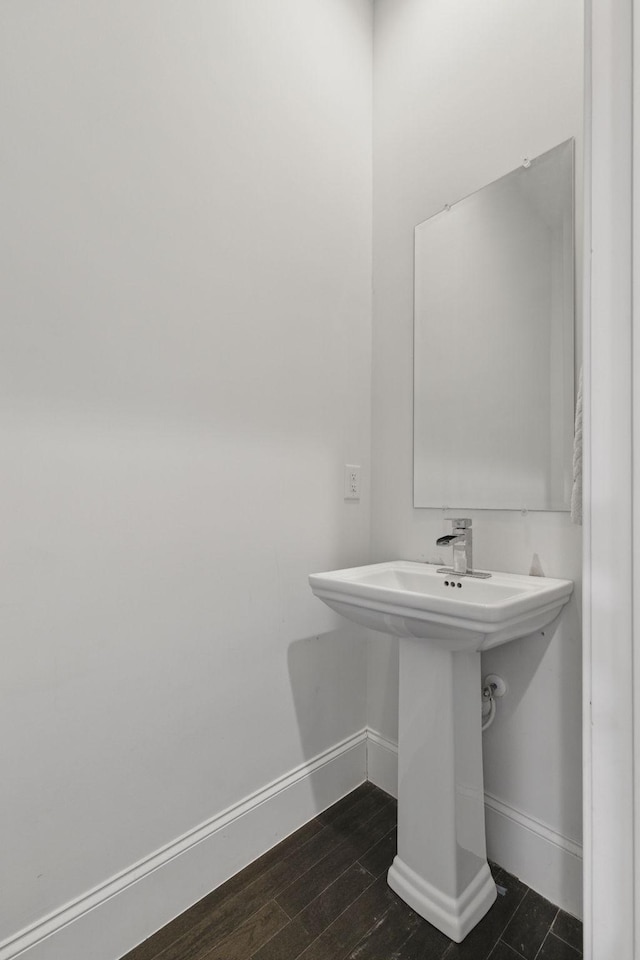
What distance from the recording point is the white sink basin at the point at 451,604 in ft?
2.97

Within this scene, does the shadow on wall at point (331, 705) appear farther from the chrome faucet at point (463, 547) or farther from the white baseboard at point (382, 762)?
the chrome faucet at point (463, 547)

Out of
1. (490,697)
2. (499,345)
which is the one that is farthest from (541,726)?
(499,345)

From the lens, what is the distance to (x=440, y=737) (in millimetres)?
1091

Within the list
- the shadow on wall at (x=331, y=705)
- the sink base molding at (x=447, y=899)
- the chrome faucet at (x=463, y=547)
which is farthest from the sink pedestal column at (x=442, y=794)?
the shadow on wall at (x=331, y=705)

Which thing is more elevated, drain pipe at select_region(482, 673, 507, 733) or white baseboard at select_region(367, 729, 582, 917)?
drain pipe at select_region(482, 673, 507, 733)

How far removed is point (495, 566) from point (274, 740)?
793 mm

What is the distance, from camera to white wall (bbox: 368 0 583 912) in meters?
1.14

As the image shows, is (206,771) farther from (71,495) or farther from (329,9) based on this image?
(329,9)

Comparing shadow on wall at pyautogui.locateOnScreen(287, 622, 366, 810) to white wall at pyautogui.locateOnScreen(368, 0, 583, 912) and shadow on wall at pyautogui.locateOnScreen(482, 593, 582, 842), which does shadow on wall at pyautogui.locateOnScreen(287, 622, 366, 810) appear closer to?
white wall at pyautogui.locateOnScreen(368, 0, 583, 912)

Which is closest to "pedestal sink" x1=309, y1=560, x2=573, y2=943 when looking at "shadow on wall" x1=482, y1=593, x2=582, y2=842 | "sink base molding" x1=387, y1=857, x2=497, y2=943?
"sink base molding" x1=387, y1=857, x2=497, y2=943

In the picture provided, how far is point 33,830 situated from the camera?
903 mm

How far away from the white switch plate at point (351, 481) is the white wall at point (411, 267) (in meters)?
0.08

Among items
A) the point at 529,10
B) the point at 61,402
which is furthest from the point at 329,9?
the point at 61,402

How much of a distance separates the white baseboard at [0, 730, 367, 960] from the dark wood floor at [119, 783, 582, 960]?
0.13 ft
